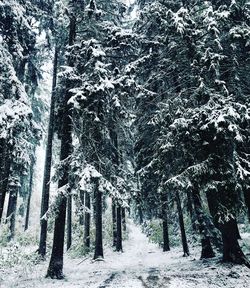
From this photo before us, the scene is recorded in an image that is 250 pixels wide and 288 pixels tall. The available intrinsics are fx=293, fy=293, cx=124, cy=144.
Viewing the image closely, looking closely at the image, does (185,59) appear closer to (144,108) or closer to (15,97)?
(144,108)

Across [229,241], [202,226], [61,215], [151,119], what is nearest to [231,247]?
[229,241]

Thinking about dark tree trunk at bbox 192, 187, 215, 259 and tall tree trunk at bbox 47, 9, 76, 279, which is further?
dark tree trunk at bbox 192, 187, 215, 259

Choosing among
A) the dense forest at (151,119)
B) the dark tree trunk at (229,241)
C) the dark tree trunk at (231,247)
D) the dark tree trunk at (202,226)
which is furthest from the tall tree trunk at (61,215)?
the dark tree trunk at (231,247)

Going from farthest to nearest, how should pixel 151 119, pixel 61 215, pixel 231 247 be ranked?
pixel 151 119
pixel 61 215
pixel 231 247

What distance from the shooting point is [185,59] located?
513 inches

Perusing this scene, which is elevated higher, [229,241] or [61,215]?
[61,215]

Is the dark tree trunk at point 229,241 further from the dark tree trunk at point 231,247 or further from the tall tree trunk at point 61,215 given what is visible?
the tall tree trunk at point 61,215

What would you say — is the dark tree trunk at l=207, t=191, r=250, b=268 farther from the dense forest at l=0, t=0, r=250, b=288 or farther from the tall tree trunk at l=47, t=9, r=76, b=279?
the tall tree trunk at l=47, t=9, r=76, b=279

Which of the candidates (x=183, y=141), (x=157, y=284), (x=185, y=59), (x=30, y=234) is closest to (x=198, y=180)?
(x=183, y=141)

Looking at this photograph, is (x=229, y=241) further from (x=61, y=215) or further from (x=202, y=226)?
(x=61, y=215)

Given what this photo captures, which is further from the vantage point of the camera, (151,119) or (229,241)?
(151,119)

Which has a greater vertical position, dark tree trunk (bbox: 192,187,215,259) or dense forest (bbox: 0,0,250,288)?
dense forest (bbox: 0,0,250,288)

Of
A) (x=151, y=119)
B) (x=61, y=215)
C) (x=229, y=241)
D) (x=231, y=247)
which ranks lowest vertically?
(x=231, y=247)

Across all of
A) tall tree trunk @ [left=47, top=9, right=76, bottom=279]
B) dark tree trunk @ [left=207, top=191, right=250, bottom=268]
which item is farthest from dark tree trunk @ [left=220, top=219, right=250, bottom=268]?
tall tree trunk @ [left=47, top=9, right=76, bottom=279]
